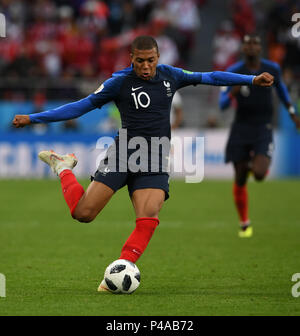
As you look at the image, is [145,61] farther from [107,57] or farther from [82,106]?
[107,57]

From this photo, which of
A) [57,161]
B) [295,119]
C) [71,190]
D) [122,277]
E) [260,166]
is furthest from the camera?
[260,166]

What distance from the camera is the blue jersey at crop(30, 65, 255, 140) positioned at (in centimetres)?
732

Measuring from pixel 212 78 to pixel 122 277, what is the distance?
207cm

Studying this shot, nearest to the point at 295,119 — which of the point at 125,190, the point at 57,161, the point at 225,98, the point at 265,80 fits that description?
the point at 225,98

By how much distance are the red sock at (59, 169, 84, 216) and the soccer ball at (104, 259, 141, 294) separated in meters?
0.85

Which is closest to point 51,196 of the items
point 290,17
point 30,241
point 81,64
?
point 30,241

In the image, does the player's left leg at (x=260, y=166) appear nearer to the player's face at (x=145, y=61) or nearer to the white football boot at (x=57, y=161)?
the white football boot at (x=57, y=161)

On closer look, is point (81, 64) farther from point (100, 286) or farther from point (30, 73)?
point (100, 286)

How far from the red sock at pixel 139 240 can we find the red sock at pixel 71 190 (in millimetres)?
693

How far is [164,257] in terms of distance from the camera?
30.8 feet

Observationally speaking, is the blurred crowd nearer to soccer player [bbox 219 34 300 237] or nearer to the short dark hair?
soccer player [bbox 219 34 300 237]

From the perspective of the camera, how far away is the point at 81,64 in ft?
75.0

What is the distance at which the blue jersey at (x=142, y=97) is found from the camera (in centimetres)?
732

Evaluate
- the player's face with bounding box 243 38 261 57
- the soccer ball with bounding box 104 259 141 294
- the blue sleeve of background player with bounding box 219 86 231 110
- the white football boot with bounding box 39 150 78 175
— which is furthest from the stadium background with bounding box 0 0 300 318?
the player's face with bounding box 243 38 261 57
